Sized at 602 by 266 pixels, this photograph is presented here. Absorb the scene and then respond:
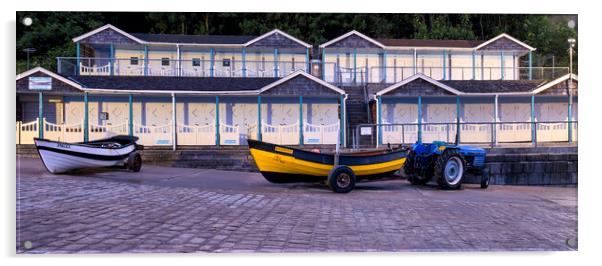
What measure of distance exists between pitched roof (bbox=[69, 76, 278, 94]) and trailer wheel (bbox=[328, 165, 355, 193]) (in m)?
5.61

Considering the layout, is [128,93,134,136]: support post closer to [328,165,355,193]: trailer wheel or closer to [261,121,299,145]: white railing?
[261,121,299,145]: white railing

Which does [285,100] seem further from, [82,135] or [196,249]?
[196,249]

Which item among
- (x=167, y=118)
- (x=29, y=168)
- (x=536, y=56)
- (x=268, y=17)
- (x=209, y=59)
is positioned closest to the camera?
(x=268, y=17)

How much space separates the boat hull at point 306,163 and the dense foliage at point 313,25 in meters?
2.36

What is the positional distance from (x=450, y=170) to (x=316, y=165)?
299 cm

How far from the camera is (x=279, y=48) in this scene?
16.3 meters

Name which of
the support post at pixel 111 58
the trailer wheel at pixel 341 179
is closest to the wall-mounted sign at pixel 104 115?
the support post at pixel 111 58

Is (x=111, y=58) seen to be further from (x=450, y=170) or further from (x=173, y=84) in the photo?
(x=450, y=170)

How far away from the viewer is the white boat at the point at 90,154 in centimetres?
998

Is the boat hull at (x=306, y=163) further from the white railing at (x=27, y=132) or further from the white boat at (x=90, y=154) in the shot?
the white railing at (x=27, y=132)

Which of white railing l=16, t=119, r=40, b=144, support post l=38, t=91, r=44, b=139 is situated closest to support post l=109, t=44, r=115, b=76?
support post l=38, t=91, r=44, b=139
